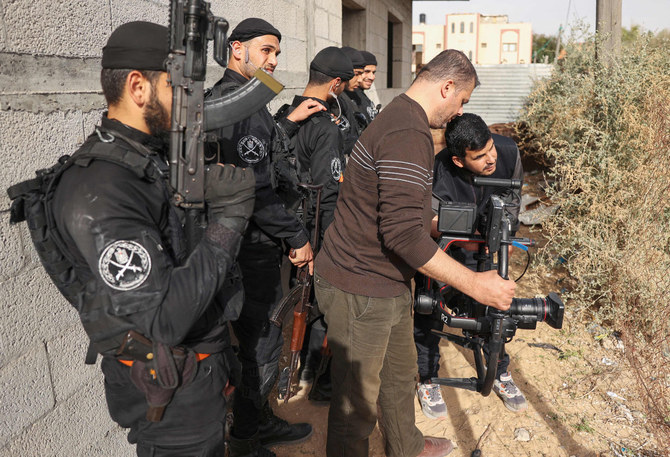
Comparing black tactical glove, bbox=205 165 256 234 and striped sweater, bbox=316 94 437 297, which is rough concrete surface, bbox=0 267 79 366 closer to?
black tactical glove, bbox=205 165 256 234

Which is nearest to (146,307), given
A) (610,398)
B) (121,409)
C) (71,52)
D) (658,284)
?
(121,409)

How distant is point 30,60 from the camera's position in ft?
5.57

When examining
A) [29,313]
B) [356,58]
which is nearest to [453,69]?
[29,313]

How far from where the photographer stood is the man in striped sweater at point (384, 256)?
180cm

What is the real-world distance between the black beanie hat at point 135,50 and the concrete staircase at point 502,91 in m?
11.0

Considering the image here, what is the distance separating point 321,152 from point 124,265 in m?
1.99

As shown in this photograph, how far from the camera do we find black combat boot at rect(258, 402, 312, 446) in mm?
2705

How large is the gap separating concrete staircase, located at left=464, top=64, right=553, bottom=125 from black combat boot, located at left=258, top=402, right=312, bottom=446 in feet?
33.3

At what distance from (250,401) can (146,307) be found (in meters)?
1.44

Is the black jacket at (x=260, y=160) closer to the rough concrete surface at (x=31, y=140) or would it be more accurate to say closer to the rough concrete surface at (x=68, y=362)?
the rough concrete surface at (x=31, y=140)

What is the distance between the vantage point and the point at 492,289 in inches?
70.9

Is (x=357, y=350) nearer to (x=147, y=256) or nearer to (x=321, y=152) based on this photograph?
(x=147, y=256)

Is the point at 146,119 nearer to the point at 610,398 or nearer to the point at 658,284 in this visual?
the point at 610,398

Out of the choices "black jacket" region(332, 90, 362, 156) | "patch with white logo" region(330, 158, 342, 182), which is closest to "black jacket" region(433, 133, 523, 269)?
"patch with white logo" region(330, 158, 342, 182)
